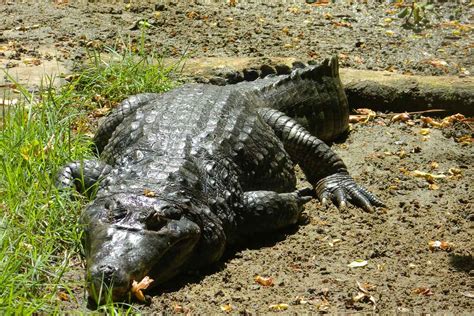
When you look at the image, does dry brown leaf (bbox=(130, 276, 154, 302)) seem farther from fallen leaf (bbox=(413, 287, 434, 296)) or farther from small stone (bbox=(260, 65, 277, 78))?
small stone (bbox=(260, 65, 277, 78))

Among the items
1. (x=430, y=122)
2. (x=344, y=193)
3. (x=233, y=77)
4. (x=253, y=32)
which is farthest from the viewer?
(x=253, y=32)

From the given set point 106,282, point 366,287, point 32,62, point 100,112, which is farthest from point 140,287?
point 32,62

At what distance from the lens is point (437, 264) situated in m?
5.17

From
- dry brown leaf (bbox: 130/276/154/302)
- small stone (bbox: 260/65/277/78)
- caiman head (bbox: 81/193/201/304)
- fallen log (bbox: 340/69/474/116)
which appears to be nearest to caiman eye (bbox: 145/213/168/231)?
caiman head (bbox: 81/193/201/304)

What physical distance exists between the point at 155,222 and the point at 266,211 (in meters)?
1.14

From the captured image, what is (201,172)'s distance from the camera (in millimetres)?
5477

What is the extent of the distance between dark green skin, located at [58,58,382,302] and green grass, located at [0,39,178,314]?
23 centimetres

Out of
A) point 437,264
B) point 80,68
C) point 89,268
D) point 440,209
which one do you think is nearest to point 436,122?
point 440,209

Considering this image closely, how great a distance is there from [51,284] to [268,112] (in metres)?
2.99

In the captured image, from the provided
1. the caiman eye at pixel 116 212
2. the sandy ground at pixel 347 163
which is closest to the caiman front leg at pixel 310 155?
the sandy ground at pixel 347 163

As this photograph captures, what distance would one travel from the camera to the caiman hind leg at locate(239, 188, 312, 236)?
563 centimetres

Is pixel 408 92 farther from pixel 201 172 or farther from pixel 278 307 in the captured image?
pixel 278 307

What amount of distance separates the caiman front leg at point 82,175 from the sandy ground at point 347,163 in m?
1.07

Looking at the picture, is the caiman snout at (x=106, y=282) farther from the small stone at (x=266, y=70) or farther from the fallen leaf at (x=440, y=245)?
the small stone at (x=266, y=70)
